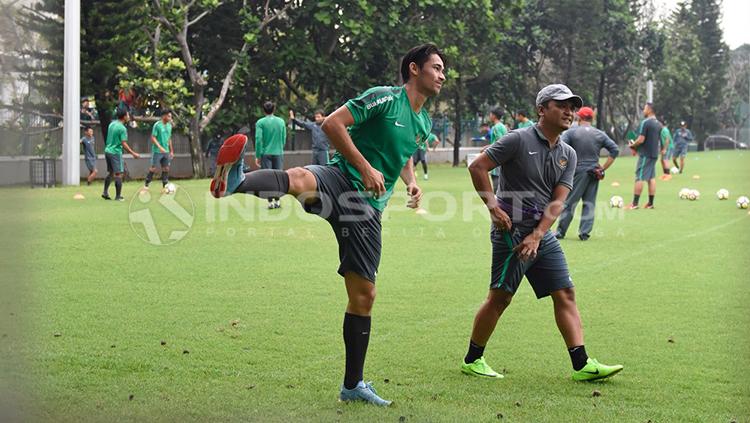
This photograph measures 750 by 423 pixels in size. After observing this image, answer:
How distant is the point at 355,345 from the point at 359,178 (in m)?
0.87

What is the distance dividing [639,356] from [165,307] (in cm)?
383

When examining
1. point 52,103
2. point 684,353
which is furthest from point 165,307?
point 52,103

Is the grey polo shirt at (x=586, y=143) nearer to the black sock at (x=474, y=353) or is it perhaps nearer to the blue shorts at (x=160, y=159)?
the black sock at (x=474, y=353)

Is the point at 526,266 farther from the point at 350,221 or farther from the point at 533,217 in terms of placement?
the point at 350,221

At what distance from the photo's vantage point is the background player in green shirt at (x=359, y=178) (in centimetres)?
487

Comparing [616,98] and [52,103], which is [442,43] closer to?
[616,98]

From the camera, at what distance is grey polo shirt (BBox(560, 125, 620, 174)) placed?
13.0m

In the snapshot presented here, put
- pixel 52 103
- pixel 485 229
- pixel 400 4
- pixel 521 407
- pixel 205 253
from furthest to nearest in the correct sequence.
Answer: pixel 400 4
pixel 485 229
pixel 205 253
pixel 521 407
pixel 52 103

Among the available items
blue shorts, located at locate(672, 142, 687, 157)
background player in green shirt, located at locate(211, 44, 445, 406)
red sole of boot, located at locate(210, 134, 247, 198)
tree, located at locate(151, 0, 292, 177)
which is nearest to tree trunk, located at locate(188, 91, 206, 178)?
tree, located at locate(151, 0, 292, 177)

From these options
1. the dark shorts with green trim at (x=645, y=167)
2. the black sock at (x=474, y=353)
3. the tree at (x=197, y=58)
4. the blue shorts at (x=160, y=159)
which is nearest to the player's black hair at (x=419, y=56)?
the black sock at (x=474, y=353)

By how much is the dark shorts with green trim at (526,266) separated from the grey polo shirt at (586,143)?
7.34m

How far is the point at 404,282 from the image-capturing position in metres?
9.76

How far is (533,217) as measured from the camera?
5789 mm

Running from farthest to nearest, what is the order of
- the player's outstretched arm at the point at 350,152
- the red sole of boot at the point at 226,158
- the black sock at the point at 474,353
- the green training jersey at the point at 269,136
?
the green training jersey at the point at 269,136 → the black sock at the point at 474,353 → the player's outstretched arm at the point at 350,152 → the red sole of boot at the point at 226,158
